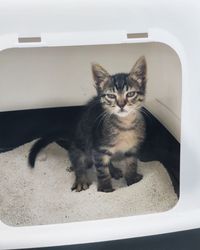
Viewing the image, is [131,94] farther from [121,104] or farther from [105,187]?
[105,187]

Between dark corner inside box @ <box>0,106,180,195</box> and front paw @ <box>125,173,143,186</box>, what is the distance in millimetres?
34

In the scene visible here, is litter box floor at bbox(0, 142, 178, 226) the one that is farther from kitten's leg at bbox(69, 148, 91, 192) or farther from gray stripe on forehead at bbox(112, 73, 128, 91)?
gray stripe on forehead at bbox(112, 73, 128, 91)

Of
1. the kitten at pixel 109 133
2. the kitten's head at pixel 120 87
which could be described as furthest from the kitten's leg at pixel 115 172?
the kitten's head at pixel 120 87

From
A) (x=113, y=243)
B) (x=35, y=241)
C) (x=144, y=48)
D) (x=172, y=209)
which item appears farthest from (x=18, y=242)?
(x=144, y=48)

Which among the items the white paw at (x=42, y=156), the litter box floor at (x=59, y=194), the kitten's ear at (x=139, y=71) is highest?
the kitten's ear at (x=139, y=71)

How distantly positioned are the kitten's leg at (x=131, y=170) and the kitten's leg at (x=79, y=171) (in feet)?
0.24

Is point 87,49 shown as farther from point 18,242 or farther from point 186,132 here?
point 18,242

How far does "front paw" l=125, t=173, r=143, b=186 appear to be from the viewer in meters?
0.75

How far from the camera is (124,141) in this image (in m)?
0.73

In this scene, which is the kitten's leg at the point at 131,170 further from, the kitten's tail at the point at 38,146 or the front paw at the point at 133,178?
the kitten's tail at the point at 38,146

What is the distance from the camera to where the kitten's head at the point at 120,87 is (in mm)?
696

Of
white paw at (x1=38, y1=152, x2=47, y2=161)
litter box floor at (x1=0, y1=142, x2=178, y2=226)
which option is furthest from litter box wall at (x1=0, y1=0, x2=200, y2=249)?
white paw at (x1=38, y1=152, x2=47, y2=161)

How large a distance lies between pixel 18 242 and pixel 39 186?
4.2 inches

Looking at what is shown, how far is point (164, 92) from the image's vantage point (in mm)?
729
